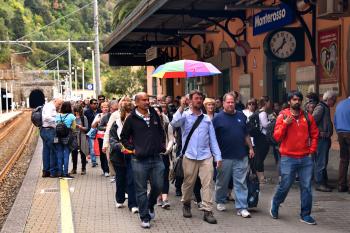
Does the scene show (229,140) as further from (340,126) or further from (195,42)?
(195,42)

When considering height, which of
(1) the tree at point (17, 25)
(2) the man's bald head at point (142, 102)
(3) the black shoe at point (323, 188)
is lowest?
(3) the black shoe at point (323, 188)

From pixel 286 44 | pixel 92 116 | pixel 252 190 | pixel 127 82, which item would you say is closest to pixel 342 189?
pixel 252 190

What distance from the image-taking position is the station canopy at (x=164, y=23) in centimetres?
1448

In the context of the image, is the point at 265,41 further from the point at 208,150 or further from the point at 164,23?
the point at 164,23

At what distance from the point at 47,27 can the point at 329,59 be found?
421 ft

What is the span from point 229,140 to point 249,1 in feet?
27.7

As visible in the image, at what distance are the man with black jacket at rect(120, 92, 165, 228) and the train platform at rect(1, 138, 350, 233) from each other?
1.40ft

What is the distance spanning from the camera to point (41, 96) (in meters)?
114

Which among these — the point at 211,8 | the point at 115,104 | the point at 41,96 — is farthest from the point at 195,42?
the point at 41,96

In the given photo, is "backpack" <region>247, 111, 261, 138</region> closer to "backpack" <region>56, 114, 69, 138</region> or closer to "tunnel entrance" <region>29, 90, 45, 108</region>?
"backpack" <region>56, 114, 69, 138</region>

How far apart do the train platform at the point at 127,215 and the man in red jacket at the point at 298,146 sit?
0.43m

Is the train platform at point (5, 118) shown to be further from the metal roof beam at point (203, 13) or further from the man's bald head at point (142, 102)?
the man's bald head at point (142, 102)

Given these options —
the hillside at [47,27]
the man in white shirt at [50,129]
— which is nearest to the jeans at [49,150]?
the man in white shirt at [50,129]

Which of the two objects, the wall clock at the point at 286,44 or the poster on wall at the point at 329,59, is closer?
the poster on wall at the point at 329,59
